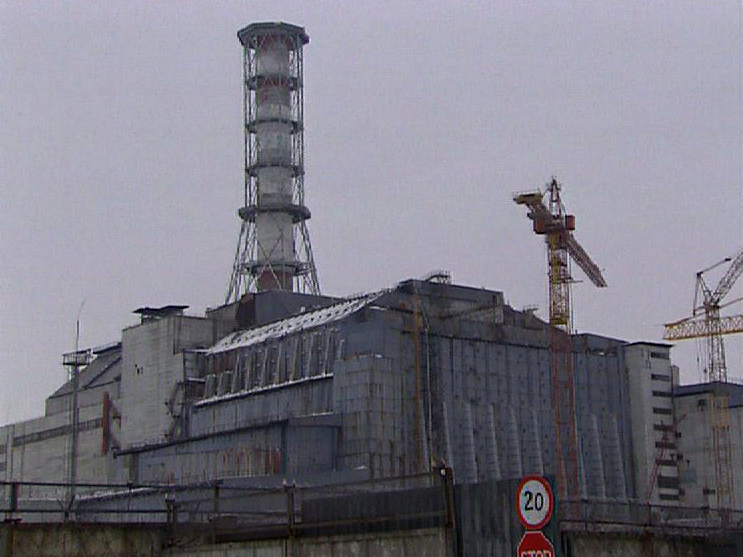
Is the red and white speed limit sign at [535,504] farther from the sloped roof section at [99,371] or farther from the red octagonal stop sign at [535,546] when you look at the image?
the sloped roof section at [99,371]

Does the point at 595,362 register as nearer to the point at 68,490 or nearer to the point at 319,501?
the point at 68,490

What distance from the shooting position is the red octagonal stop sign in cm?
1761

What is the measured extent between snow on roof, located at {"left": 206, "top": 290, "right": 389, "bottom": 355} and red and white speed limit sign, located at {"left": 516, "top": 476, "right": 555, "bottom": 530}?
7194 centimetres

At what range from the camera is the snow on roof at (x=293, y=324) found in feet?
305

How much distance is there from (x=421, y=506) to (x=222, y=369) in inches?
2992

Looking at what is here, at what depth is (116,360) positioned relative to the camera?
4806 inches

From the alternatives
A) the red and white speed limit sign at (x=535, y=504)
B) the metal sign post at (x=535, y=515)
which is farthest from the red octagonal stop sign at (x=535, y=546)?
the red and white speed limit sign at (x=535, y=504)

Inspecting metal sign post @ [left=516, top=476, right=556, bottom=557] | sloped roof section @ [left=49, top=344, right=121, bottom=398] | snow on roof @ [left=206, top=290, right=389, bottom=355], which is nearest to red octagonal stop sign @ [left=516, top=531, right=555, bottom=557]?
metal sign post @ [left=516, top=476, right=556, bottom=557]

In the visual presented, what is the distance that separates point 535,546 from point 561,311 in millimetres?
97075

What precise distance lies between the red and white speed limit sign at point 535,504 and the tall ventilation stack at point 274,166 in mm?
107683

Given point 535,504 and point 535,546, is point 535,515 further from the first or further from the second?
point 535,546

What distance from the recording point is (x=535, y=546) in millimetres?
17719

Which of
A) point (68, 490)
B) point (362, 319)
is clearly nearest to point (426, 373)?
point (362, 319)

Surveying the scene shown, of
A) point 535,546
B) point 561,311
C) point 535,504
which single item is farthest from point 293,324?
point 535,546
